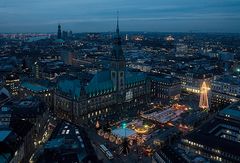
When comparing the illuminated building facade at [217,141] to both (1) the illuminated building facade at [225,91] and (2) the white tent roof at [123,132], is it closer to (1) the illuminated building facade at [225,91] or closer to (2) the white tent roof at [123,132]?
(2) the white tent roof at [123,132]

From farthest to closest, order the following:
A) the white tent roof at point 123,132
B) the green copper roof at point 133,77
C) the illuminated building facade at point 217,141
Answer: the green copper roof at point 133,77, the white tent roof at point 123,132, the illuminated building facade at point 217,141

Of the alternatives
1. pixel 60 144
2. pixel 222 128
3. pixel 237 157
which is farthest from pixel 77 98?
pixel 237 157

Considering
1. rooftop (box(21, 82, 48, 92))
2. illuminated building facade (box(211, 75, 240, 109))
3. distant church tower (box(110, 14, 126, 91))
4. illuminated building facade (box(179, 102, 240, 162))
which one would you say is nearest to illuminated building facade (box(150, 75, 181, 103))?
illuminated building facade (box(211, 75, 240, 109))

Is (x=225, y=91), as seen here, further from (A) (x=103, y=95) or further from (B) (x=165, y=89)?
(A) (x=103, y=95)

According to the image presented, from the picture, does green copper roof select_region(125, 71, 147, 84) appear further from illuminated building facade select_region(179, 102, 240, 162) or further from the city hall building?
illuminated building facade select_region(179, 102, 240, 162)

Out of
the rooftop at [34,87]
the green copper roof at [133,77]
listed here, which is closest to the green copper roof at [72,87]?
the rooftop at [34,87]

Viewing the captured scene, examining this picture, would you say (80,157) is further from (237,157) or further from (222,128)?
(222,128)

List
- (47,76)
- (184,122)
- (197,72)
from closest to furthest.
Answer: (184,122) → (197,72) → (47,76)

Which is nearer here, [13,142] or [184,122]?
[13,142]
